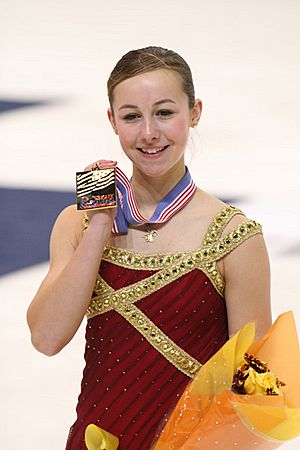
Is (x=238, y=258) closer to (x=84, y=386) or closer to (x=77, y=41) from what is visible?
(x=84, y=386)

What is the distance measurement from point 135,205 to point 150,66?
0.24m

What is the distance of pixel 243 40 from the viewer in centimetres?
364

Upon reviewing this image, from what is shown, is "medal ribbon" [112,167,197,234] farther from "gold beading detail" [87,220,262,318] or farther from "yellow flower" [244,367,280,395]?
"yellow flower" [244,367,280,395]

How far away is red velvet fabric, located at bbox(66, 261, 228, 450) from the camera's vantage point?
5.73 feet

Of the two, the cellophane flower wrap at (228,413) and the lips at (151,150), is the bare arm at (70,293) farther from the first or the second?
the cellophane flower wrap at (228,413)

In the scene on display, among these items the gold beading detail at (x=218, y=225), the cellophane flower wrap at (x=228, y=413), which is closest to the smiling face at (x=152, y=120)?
the gold beading detail at (x=218, y=225)

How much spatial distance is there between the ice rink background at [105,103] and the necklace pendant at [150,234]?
1675 millimetres

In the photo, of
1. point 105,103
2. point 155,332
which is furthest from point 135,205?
point 105,103

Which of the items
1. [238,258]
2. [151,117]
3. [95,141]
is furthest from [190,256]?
[95,141]

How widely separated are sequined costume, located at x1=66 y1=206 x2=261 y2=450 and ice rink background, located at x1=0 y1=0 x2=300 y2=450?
5.57 ft

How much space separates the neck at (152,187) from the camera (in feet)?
6.02

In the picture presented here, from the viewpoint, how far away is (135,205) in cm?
182

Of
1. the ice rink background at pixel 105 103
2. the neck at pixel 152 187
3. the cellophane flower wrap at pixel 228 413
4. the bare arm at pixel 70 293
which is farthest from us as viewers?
the ice rink background at pixel 105 103

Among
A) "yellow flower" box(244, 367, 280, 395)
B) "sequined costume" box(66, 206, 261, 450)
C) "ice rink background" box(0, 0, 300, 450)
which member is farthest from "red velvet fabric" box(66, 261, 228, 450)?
"ice rink background" box(0, 0, 300, 450)
